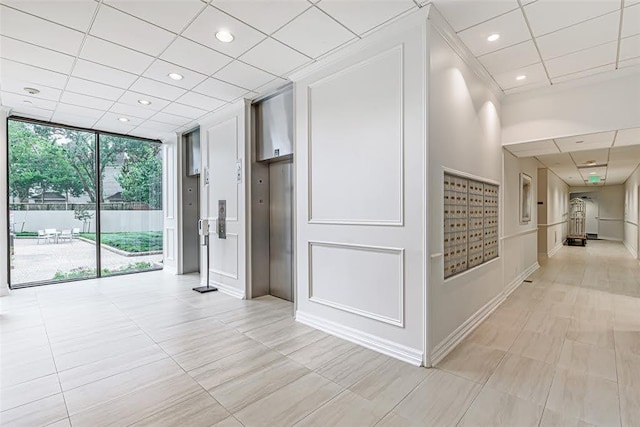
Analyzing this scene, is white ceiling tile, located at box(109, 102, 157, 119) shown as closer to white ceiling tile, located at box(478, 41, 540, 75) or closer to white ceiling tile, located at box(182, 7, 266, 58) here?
white ceiling tile, located at box(182, 7, 266, 58)

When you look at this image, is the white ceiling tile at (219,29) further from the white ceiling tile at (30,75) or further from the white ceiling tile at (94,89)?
the white ceiling tile at (30,75)

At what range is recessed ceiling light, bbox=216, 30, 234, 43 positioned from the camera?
2.95 meters

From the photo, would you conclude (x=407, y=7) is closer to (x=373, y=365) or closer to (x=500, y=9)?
(x=500, y=9)

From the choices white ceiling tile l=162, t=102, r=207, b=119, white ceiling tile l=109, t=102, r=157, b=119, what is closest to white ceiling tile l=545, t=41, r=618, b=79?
white ceiling tile l=162, t=102, r=207, b=119

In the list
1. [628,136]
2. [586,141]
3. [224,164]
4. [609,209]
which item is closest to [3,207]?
[224,164]

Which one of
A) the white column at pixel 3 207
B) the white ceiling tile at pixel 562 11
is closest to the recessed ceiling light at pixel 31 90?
the white column at pixel 3 207

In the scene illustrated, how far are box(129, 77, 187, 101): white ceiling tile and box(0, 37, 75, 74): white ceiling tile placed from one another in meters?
0.73

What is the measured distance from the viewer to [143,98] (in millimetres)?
4633

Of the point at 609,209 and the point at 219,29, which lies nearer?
the point at 219,29

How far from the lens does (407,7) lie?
2604 millimetres

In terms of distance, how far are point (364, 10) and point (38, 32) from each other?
308 centimetres

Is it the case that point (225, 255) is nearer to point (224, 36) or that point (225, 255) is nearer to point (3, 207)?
point (224, 36)

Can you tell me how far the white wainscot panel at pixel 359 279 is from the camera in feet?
9.72

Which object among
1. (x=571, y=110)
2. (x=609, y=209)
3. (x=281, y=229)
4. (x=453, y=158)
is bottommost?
(x=281, y=229)
